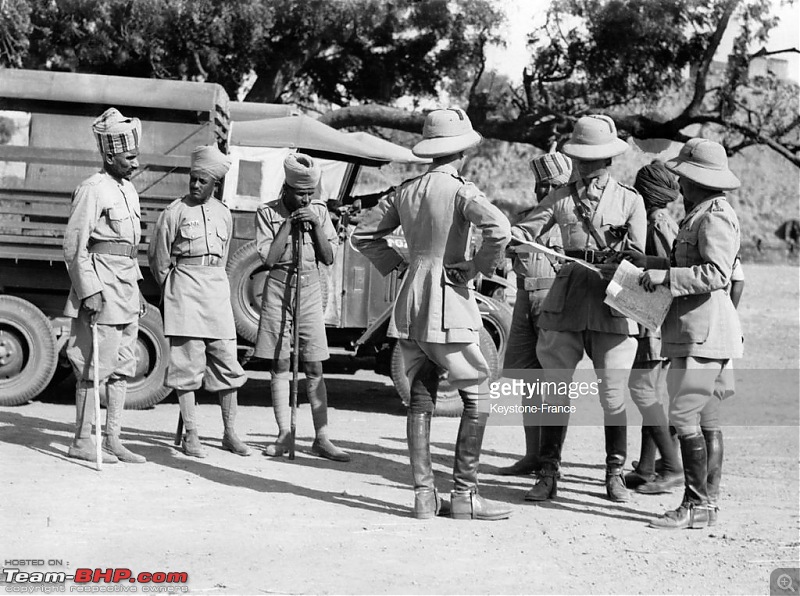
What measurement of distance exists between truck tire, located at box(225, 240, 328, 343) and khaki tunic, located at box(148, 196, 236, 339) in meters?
2.15

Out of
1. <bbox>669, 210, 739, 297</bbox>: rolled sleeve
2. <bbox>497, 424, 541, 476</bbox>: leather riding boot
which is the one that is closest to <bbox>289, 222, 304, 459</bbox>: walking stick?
<bbox>497, 424, 541, 476</bbox>: leather riding boot

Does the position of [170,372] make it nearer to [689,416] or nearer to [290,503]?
[290,503]

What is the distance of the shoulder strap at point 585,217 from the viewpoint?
637 cm

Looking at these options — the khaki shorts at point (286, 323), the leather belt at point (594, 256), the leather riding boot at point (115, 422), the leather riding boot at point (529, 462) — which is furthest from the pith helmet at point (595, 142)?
the leather riding boot at point (115, 422)

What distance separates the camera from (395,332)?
232 inches

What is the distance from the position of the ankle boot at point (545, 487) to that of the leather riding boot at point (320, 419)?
56.3 inches

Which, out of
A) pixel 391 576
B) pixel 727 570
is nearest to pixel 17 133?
pixel 391 576

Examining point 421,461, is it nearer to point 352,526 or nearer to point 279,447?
point 352,526

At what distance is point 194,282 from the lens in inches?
287

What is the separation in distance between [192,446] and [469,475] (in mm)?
2161

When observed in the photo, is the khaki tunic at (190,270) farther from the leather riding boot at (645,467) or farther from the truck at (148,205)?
the leather riding boot at (645,467)

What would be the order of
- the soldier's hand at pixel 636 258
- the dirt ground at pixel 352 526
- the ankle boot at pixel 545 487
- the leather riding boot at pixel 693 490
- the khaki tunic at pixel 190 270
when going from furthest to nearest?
the khaki tunic at pixel 190 270 → the ankle boot at pixel 545 487 → the soldier's hand at pixel 636 258 → the leather riding boot at pixel 693 490 → the dirt ground at pixel 352 526

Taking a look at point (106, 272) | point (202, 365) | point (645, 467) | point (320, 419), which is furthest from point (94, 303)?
point (645, 467)

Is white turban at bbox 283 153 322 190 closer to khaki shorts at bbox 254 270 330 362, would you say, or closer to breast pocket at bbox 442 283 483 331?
khaki shorts at bbox 254 270 330 362
